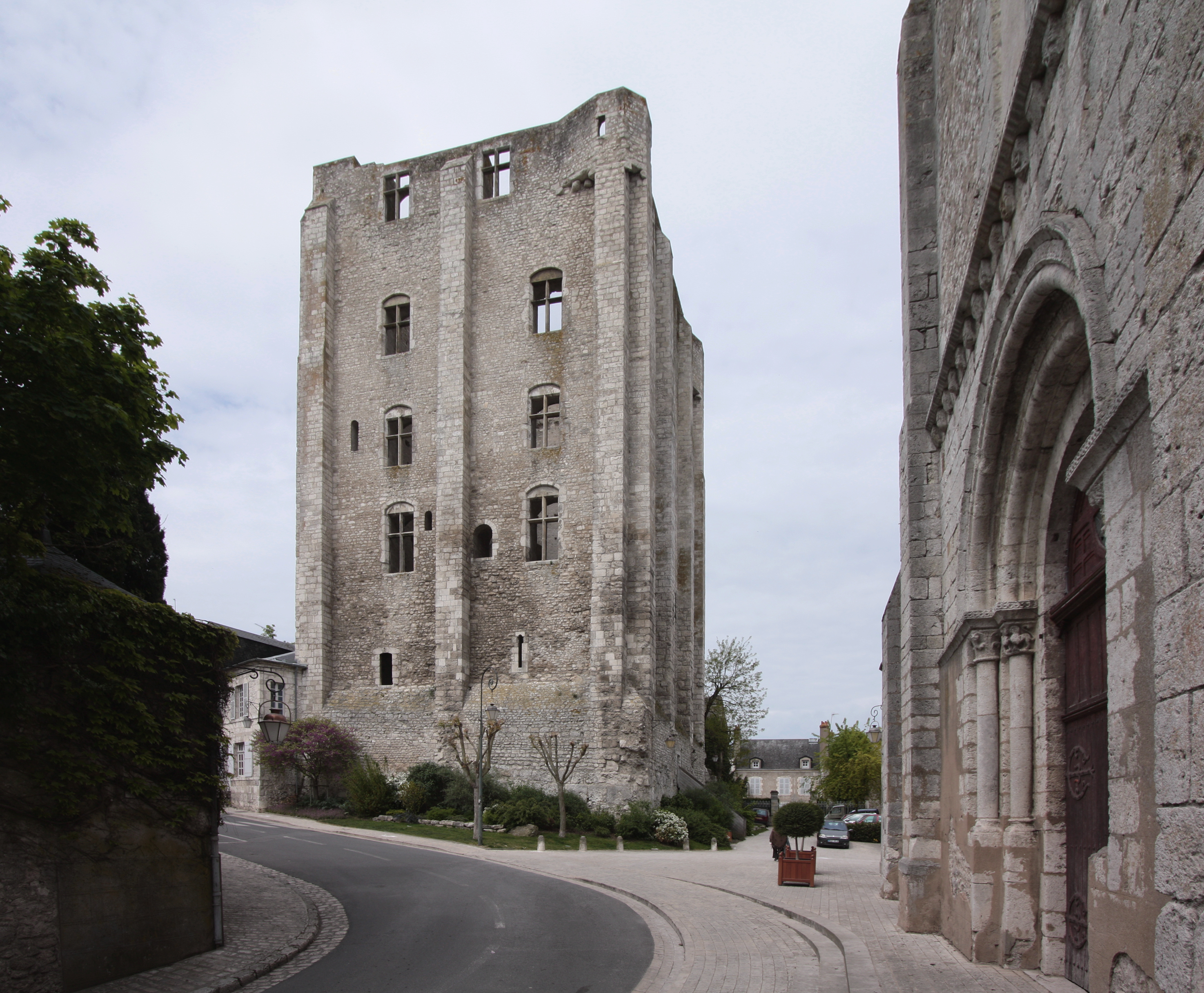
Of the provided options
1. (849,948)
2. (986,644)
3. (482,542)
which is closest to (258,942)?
(849,948)

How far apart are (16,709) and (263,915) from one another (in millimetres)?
5407

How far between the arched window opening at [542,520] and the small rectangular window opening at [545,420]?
1.60 meters

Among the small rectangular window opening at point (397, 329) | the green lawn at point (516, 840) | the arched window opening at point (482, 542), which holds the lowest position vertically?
the green lawn at point (516, 840)

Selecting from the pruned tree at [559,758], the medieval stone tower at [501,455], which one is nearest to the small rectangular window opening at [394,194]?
the medieval stone tower at [501,455]

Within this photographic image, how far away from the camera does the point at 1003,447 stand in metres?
7.13

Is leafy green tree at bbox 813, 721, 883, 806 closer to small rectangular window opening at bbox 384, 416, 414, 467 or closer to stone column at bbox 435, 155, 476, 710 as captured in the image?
stone column at bbox 435, 155, 476, 710

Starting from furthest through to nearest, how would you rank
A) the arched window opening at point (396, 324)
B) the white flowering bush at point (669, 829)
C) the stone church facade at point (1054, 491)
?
the arched window opening at point (396, 324)
the white flowering bush at point (669, 829)
the stone church facade at point (1054, 491)

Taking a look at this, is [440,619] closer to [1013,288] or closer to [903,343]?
[903,343]

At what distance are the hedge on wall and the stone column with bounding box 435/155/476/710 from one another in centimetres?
1881

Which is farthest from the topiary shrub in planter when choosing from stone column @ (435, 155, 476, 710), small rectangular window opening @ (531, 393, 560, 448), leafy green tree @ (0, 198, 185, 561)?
leafy green tree @ (0, 198, 185, 561)

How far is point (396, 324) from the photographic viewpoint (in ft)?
108

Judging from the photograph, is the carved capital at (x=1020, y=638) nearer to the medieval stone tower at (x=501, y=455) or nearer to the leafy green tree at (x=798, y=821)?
the leafy green tree at (x=798, y=821)

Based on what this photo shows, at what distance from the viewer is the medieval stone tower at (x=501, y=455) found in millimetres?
28359

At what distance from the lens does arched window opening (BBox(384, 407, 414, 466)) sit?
32.2 m
